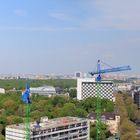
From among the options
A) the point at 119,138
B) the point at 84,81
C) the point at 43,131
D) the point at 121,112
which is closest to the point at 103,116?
the point at 121,112

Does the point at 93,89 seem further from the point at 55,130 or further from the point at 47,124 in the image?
the point at 55,130

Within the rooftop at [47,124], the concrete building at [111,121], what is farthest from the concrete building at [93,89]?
the rooftop at [47,124]

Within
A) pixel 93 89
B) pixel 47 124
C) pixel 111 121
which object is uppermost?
pixel 93 89

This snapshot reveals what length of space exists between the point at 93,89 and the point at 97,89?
124 centimetres

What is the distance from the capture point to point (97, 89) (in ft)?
86.3

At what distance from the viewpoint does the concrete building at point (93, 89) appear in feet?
88.4

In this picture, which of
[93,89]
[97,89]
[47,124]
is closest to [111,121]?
[47,124]

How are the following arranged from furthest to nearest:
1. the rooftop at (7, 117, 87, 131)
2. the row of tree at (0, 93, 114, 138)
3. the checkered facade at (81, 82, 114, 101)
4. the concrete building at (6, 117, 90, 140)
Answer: the checkered facade at (81, 82, 114, 101), the row of tree at (0, 93, 114, 138), the rooftop at (7, 117, 87, 131), the concrete building at (6, 117, 90, 140)

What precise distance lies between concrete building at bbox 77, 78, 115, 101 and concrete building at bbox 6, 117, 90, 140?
480 inches

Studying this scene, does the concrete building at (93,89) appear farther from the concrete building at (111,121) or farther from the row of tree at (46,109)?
the concrete building at (111,121)

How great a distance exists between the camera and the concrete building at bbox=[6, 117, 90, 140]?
489 inches

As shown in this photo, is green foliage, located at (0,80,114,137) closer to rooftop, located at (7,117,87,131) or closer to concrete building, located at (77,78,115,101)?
rooftop, located at (7,117,87,131)

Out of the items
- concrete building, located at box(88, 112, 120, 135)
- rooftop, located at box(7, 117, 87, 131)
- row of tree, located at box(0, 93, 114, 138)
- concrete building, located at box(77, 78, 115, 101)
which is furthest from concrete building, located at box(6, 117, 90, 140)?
concrete building, located at box(77, 78, 115, 101)

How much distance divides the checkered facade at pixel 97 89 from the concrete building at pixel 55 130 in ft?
40.0
